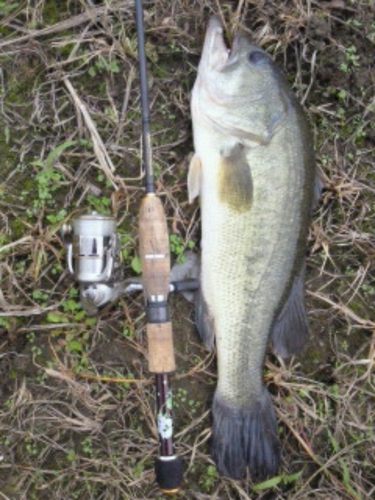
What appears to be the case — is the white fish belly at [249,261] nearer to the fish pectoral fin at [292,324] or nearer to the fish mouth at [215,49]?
the fish pectoral fin at [292,324]

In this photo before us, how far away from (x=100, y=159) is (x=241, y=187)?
71cm

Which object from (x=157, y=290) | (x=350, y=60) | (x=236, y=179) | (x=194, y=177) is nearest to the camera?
(x=157, y=290)

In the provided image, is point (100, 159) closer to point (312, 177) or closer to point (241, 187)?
point (241, 187)

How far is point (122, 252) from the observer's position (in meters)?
2.88

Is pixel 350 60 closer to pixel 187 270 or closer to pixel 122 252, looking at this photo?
pixel 187 270

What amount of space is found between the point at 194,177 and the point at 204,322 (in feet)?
2.26

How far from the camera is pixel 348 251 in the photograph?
3.11m

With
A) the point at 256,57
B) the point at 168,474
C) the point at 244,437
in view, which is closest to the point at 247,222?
the point at 256,57

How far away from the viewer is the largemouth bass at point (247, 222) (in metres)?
2.69

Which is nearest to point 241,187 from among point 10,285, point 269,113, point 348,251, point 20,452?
point 269,113

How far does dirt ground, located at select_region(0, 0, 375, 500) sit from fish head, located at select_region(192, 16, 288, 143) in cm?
23

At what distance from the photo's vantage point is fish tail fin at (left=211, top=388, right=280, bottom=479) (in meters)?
2.80

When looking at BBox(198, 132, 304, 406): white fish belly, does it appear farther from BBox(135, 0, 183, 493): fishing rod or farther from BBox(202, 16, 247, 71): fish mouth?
BBox(202, 16, 247, 71): fish mouth

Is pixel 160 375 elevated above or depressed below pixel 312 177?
below
